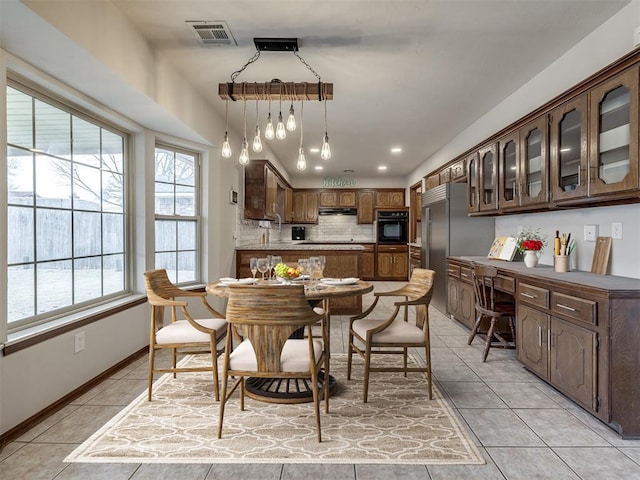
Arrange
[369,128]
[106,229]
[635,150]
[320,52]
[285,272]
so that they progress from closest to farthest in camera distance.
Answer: [635,150] → [285,272] → [320,52] → [106,229] → [369,128]

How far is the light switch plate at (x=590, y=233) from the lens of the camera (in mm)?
2664

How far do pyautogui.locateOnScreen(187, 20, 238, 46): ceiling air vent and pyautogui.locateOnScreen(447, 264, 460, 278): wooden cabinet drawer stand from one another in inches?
127

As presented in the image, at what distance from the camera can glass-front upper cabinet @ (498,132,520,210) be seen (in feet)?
10.7

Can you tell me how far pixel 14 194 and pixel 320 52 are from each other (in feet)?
7.28

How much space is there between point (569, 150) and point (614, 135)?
1.39 feet

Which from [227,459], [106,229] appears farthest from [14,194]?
[227,459]

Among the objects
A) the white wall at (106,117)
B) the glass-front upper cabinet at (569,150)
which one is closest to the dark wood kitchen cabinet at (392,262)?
the white wall at (106,117)

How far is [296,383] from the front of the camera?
7.99 ft

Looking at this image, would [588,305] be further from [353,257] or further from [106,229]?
[106,229]

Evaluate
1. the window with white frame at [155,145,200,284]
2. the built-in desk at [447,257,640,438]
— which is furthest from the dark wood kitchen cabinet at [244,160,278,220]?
the built-in desk at [447,257,640,438]

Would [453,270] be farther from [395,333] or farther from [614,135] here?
[614,135]

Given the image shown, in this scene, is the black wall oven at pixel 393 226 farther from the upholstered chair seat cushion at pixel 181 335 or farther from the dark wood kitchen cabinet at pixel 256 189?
the upholstered chair seat cushion at pixel 181 335

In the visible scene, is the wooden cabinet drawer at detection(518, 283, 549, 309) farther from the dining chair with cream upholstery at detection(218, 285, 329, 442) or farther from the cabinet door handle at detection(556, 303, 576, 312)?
the dining chair with cream upholstery at detection(218, 285, 329, 442)

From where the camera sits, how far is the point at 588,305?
6.77 feet
